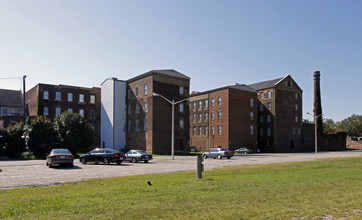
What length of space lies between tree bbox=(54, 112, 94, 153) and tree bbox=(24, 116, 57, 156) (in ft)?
3.65

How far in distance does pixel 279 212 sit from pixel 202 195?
283 centimetres

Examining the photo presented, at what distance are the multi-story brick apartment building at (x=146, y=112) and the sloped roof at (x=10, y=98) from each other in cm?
2188

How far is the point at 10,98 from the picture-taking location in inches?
2657

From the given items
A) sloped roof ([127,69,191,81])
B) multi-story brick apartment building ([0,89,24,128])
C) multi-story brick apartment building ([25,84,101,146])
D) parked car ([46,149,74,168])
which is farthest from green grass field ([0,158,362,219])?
multi-story brick apartment building ([0,89,24,128])

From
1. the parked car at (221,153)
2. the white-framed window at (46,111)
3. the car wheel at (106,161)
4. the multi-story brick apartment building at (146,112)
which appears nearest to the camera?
the car wheel at (106,161)

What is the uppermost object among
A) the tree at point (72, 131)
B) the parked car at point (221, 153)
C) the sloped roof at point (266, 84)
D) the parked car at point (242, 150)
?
the sloped roof at point (266, 84)

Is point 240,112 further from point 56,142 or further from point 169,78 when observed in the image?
point 56,142

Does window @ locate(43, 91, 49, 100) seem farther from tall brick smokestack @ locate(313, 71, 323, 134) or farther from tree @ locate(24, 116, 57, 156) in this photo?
tall brick smokestack @ locate(313, 71, 323, 134)

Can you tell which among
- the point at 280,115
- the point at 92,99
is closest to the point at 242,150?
the point at 280,115

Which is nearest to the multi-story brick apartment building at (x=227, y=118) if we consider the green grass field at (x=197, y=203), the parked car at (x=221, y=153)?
the parked car at (x=221, y=153)

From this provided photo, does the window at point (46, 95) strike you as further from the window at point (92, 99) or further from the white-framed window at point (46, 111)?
the window at point (92, 99)

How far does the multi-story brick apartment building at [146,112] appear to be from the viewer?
51.6 meters

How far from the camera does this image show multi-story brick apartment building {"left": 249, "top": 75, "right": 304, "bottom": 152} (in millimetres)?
70688

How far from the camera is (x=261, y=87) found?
75.9 meters
